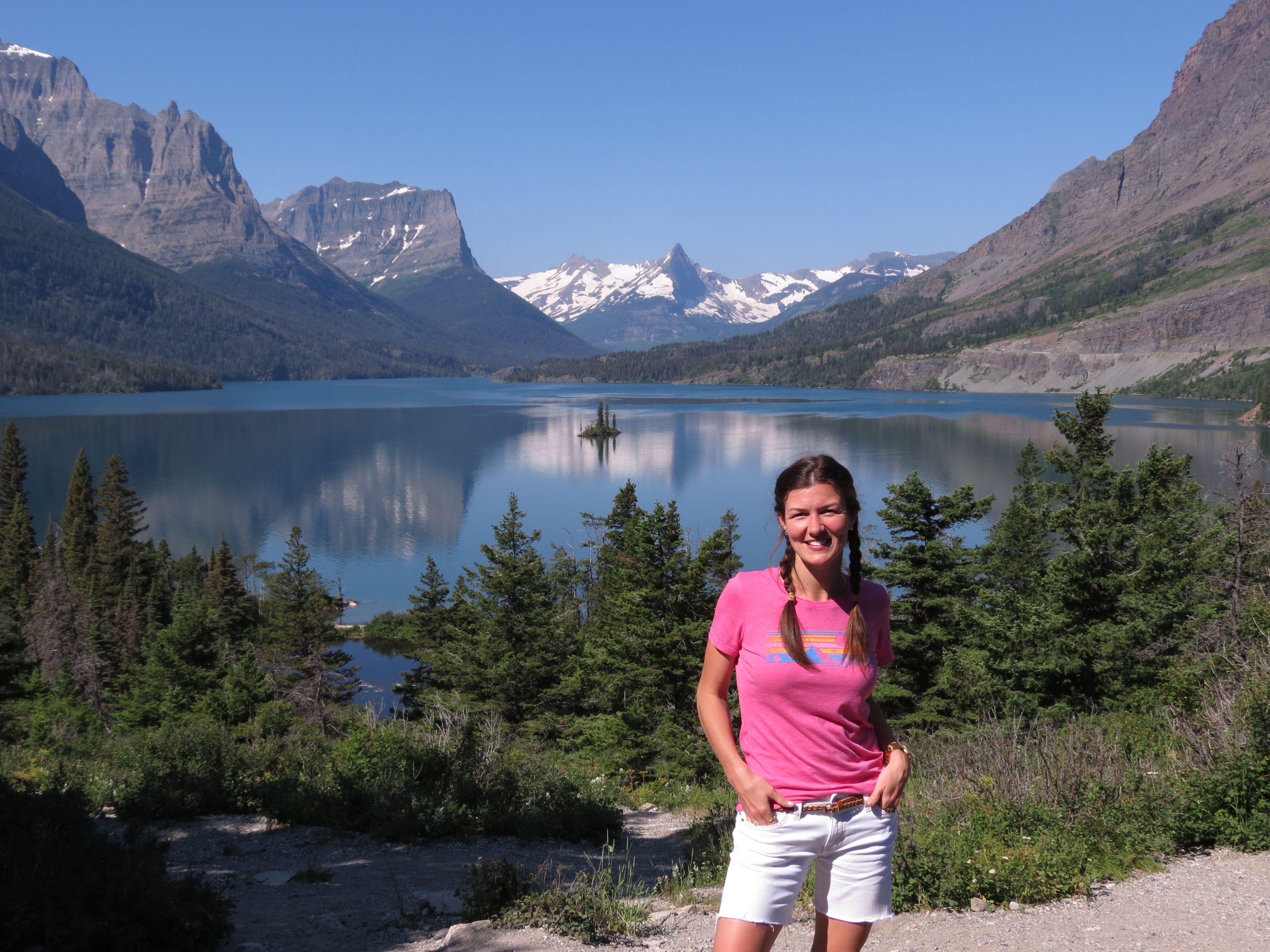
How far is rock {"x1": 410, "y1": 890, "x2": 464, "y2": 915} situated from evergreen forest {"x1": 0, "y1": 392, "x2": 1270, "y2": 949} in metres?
1.53

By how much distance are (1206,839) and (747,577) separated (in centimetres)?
556

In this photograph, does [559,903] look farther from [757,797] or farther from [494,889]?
[757,797]

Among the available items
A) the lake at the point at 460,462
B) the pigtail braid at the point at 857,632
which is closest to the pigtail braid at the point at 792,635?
the pigtail braid at the point at 857,632

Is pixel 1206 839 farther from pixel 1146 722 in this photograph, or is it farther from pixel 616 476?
pixel 616 476

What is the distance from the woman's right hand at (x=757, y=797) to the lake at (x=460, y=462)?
25762 millimetres

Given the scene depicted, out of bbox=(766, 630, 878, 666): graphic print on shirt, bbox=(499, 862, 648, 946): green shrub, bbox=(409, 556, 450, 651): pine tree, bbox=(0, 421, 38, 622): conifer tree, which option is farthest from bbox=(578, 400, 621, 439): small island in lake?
bbox=(766, 630, 878, 666): graphic print on shirt

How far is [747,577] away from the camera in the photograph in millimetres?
3238

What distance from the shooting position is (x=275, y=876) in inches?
290

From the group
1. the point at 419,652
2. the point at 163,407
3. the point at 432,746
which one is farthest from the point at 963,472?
the point at 163,407

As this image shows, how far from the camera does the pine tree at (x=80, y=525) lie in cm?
4606

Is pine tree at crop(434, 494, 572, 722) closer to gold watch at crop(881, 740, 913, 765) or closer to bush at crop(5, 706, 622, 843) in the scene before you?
bush at crop(5, 706, 622, 843)

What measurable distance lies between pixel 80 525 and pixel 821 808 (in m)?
55.3

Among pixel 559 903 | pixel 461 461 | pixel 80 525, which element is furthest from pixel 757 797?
pixel 461 461

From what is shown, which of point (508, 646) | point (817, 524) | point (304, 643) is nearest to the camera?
point (817, 524)
